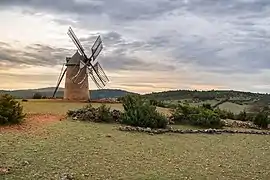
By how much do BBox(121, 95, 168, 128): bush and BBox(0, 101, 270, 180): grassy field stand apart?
1913 mm

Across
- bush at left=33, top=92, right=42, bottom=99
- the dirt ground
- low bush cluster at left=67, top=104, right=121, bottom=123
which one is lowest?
the dirt ground

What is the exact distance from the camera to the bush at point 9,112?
16.3 m

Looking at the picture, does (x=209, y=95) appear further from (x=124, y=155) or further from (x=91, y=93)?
(x=124, y=155)

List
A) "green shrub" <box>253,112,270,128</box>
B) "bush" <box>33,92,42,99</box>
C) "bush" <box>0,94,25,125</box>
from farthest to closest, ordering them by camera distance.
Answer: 1. "bush" <box>33,92,42,99</box>
2. "green shrub" <box>253,112,270,128</box>
3. "bush" <box>0,94,25,125</box>

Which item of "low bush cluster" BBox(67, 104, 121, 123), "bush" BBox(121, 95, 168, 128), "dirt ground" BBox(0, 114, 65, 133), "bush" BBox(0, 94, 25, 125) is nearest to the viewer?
"dirt ground" BBox(0, 114, 65, 133)

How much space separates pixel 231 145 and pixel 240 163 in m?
3.45

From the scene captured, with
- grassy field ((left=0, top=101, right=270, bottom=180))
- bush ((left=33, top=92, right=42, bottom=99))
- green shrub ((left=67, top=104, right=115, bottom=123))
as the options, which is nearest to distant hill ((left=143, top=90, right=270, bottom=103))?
bush ((left=33, top=92, right=42, bottom=99))

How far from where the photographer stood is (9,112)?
1648 cm

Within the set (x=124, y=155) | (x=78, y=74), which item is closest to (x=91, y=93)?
(x=78, y=74)

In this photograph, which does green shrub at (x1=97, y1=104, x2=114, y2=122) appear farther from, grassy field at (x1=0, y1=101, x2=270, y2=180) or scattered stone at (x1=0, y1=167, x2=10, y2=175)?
scattered stone at (x1=0, y1=167, x2=10, y2=175)

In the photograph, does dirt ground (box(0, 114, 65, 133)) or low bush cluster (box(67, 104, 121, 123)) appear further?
low bush cluster (box(67, 104, 121, 123))

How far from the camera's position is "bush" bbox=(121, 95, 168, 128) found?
61.2 feet

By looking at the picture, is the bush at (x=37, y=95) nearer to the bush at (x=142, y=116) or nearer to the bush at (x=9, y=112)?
the bush at (x=142, y=116)

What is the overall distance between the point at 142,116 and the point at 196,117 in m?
3.44
